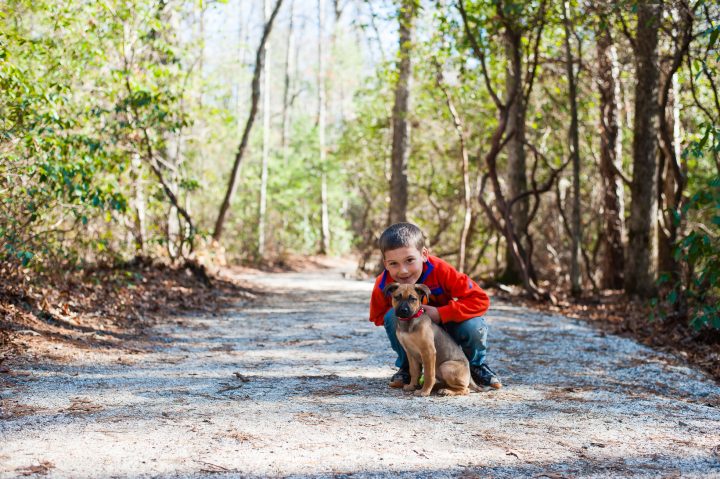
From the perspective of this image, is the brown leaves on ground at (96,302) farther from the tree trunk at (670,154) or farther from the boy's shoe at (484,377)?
the tree trunk at (670,154)

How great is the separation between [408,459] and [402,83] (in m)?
14.6

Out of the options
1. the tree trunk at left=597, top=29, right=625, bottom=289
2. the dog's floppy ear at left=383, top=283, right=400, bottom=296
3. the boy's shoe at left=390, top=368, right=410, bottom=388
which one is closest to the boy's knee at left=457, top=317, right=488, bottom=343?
the boy's shoe at left=390, top=368, right=410, bottom=388

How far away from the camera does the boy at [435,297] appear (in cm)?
439

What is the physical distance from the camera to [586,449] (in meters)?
3.31

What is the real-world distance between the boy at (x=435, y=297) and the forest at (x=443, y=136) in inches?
92.6

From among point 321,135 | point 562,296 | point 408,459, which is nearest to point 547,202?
point 562,296

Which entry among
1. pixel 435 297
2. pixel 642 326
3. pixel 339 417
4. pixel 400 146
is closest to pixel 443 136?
pixel 400 146

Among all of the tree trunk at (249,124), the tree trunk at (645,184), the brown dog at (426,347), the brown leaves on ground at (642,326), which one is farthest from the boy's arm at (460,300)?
the tree trunk at (249,124)

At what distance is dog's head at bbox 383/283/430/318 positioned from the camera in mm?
4180

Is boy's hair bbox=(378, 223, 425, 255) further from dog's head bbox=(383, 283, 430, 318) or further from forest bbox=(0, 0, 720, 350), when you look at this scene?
forest bbox=(0, 0, 720, 350)

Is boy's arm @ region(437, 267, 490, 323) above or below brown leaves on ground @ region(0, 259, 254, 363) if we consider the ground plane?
above

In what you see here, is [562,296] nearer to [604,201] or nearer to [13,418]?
[604,201]

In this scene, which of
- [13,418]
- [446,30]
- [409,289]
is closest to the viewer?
[13,418]

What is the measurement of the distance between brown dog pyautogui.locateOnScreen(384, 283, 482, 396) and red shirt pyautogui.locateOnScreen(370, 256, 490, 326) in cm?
17
